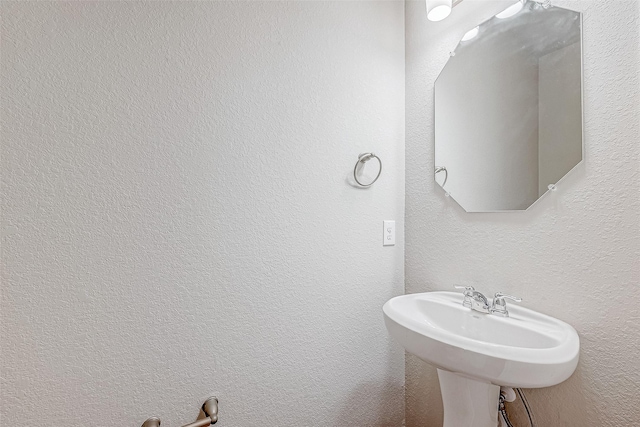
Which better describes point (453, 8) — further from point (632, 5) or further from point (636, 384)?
point (636, 384)

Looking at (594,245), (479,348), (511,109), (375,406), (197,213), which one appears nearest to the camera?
(479,348)

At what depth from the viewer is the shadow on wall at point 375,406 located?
1240 millimetres

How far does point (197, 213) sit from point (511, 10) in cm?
128

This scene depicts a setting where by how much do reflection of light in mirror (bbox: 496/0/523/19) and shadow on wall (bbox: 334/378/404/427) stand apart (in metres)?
1.51

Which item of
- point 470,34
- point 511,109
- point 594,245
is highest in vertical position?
point 470,34

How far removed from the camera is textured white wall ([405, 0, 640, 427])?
2.62 ft

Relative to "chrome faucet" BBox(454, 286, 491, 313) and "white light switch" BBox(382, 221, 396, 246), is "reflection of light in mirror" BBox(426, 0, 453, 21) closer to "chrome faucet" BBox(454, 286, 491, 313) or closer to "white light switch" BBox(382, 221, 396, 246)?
"white light switch" BBox(382, 221, 396, 246)

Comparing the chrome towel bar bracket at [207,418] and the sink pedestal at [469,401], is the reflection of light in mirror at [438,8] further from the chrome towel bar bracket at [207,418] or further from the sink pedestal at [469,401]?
the chrome towel bar bracket at [207,418]

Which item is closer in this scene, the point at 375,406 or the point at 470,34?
the point at 470,34

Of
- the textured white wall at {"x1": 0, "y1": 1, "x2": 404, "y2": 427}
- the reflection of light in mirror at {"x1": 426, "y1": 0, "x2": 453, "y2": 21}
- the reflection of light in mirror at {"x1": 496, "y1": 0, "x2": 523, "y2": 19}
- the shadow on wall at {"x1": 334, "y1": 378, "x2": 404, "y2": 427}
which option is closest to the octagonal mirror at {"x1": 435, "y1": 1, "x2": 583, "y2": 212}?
the reflection of light in mirror at {"x1": 496, "y1": 0, "x2": 523, "y2": 19}

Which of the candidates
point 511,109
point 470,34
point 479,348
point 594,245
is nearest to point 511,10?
point 470,34

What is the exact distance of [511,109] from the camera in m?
1.07

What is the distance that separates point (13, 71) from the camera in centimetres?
76

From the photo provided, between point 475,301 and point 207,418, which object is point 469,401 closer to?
point 475,301
